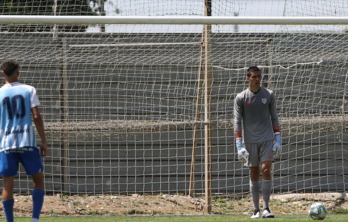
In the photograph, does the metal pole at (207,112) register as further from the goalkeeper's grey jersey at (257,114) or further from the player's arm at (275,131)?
the player's arm at (275,131)

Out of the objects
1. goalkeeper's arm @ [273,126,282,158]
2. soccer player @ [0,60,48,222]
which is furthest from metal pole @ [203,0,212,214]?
soccer player @ [0,60,48,222]

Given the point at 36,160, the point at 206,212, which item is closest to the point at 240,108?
the point at 206,212

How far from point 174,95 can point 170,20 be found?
2.93m

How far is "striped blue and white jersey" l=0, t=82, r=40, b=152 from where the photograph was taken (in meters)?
9.10

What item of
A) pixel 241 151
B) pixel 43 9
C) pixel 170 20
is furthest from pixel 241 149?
pixel 43 9

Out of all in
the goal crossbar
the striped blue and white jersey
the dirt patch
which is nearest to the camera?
the striped blue and white jersey

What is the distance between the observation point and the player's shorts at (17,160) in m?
9.15

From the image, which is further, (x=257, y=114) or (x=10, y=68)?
(x=257, y=114)

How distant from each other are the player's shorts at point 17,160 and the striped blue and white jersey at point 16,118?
7 centimetres

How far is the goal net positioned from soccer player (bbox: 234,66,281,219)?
2.27 meters

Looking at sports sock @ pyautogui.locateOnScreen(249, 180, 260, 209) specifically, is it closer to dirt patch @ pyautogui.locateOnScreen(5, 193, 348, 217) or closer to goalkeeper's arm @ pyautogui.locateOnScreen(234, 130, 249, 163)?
goalkeeper's arm @ pyautogui.locateOnScreen(234, 130, 249, 163)

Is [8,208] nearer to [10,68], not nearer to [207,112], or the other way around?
[10,68]

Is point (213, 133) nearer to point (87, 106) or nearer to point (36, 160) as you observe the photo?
point (87, 106)

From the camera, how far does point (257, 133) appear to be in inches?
459
